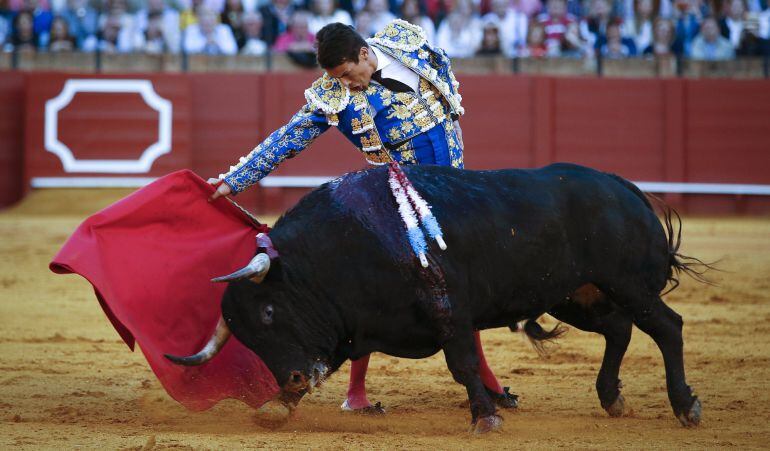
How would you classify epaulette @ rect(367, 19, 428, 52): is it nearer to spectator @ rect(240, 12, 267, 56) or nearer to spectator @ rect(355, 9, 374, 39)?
spectator @ rect(355, 9, 374, 39)

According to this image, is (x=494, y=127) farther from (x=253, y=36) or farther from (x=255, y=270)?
(x=255, y=270)

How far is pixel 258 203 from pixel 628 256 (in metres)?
7.87

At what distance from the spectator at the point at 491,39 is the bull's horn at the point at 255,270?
7.89 m

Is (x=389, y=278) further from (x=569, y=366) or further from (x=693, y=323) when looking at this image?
(x=693, y=323)

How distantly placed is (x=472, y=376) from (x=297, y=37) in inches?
305

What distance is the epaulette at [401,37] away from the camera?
142 inches

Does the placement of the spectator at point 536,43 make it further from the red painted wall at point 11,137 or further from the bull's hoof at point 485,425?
the bull's hoof at point 485,425

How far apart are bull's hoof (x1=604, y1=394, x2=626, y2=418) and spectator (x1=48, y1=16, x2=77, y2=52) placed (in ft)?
27.3

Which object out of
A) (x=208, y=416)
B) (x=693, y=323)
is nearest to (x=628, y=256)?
(x=208, y=416)

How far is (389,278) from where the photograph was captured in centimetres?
319

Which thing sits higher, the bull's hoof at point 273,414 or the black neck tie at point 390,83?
the black neck tie at point 390,83

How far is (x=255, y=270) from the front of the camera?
10.2 feet

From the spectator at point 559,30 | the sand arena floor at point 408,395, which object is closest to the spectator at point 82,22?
the spectator at point 559,30

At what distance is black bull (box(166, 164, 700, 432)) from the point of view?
3213mm
